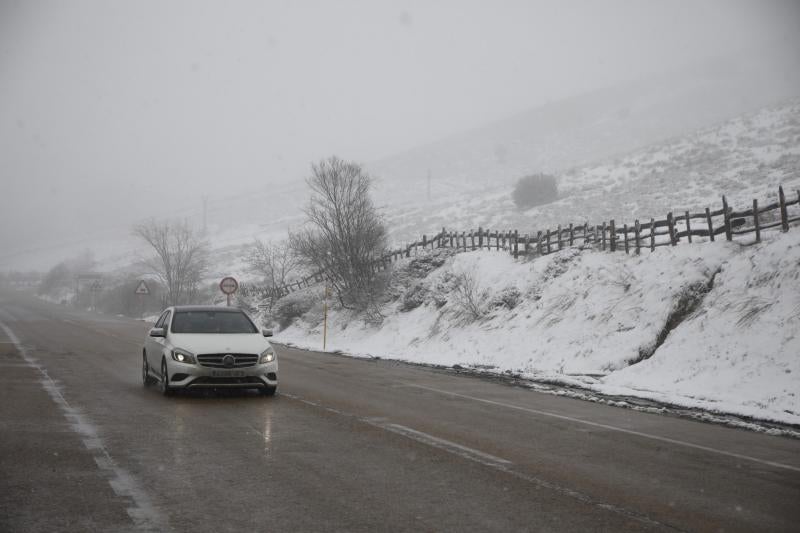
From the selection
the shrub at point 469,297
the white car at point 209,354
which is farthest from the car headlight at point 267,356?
the shrub at point 469,297

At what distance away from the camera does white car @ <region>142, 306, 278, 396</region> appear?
36.8 ft

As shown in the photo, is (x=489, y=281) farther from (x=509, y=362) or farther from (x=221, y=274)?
(x=221, y=274)

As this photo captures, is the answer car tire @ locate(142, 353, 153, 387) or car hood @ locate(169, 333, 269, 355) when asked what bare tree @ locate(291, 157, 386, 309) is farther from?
car hood @ locate(169, 333, 269, 355)

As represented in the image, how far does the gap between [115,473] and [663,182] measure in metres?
57.7

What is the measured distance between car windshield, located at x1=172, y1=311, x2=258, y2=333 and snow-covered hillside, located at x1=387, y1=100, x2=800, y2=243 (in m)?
29.9

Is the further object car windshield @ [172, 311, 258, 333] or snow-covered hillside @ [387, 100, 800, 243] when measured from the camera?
snow-covered hillside @ [387, 100, 800, 243]

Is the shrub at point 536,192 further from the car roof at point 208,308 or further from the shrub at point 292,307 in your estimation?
the car roof at point 208,308

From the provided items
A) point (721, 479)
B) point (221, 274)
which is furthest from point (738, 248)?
point (221, 274)

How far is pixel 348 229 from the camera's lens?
3253 centimetres

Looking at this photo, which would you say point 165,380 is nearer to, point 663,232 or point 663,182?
point 663,232

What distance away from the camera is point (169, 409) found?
10.2 meters

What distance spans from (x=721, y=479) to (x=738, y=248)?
1370 centimetres

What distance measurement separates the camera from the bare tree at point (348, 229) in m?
32.7

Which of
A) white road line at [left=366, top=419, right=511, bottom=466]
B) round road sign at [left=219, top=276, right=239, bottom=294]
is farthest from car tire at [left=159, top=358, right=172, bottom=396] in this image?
round road sign at [left=219, top=276, right=239, bottom=294]
